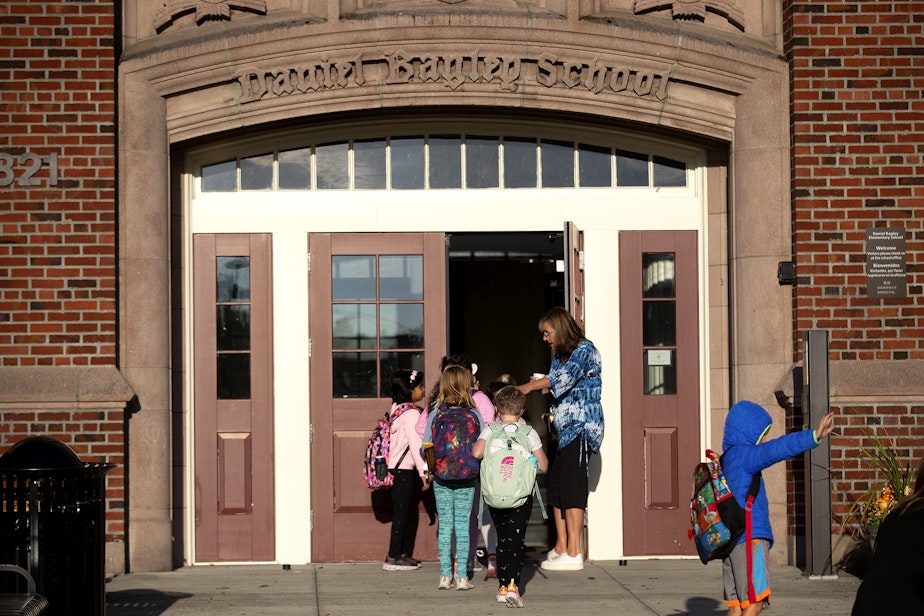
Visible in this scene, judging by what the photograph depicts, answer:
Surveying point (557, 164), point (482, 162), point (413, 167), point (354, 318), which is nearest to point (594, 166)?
point (557, 164)

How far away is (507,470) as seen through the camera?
8.67 meters

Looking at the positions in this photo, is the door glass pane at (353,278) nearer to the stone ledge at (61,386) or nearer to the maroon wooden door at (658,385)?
the stone ledge at (61,386)

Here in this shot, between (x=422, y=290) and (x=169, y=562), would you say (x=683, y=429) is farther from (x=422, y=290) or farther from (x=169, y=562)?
(x=169, y=562)

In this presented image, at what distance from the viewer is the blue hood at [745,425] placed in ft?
22.6

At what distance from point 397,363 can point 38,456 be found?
426 centimetres

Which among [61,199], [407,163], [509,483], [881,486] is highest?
[407,163]

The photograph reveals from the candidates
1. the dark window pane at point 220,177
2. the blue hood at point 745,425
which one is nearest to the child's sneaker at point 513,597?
the blue hood at point 745,425

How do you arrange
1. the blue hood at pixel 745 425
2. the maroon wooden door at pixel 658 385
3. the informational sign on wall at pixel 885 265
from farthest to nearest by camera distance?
the maroon wooden door at pixel 658 385, the informational sign on wall at pixel 885 265, the blue hood at pixel 745 425

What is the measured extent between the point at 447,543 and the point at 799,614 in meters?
2.30

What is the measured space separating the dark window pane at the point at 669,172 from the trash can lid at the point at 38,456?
18.5ft

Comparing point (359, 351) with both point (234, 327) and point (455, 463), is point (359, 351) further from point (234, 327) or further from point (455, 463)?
point (455, 463)

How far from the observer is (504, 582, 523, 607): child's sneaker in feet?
28.3

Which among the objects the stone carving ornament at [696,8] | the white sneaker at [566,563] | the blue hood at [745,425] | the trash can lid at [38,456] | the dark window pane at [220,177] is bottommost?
the white sneaker at [566,563]

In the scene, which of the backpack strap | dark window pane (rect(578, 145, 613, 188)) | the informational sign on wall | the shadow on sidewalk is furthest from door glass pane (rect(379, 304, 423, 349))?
the backpack strap
